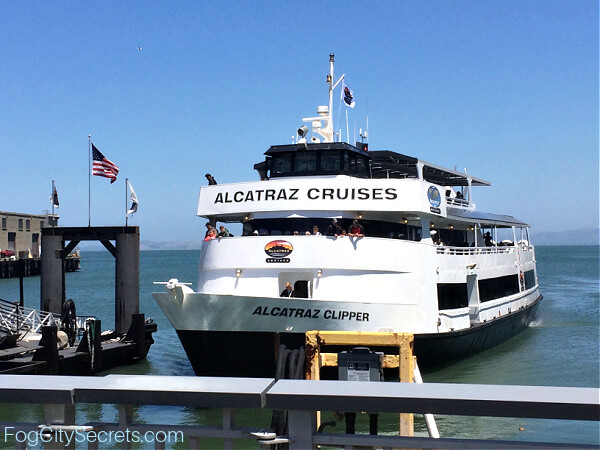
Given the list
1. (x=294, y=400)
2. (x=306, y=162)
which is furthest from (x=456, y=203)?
(x=294, y=400)

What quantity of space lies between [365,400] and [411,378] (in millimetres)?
6557

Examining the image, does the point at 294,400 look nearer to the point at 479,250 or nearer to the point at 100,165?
the point at 479,250

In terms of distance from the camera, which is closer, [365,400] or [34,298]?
[365,400]

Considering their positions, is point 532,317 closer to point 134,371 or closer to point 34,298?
point 134,371

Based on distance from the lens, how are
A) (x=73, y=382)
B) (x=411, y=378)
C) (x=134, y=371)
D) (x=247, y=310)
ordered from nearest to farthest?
(x=73, y=382)
(x=411, y=378)
(x=247, y=310)
(x=134, y=371)

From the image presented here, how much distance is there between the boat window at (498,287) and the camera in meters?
21.1

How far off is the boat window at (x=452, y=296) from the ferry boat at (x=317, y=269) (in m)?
0.03

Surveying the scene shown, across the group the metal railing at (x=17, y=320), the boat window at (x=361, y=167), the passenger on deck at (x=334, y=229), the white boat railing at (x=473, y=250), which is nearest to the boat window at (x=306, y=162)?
the boat window at (x=361, y=167)

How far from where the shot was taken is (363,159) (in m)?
19.0

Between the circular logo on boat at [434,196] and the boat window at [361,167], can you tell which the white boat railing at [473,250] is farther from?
the boat window at [361,167]

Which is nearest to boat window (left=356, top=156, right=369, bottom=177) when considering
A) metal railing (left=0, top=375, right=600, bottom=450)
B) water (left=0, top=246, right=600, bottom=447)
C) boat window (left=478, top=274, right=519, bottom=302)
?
boat window (left=478, top=274, right=519, bottom=302)

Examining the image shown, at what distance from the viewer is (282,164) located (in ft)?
60.4

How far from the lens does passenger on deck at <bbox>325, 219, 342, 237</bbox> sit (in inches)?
616

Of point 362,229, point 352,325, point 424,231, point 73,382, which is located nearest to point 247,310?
point 352,325
